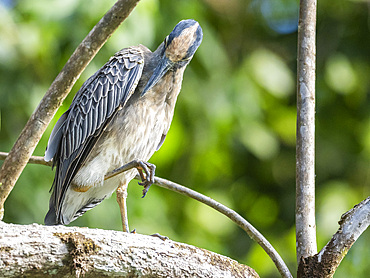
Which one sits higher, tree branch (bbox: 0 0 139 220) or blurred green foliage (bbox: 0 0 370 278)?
blurred green foliage (bbox: 0 0 370 278)

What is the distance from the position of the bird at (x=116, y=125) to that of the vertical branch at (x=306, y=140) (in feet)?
2.41

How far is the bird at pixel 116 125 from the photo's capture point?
11.8 ft

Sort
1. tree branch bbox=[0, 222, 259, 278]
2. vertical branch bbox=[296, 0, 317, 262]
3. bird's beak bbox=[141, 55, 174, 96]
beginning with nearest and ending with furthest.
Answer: tree branch bbox=[0, 222, 259, 278] < vertical branch bbox=[296, 0, 317, 262] < bird's beak bbox=[141, 55, 174, 96]

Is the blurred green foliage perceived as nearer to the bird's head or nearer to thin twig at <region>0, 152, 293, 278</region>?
the bird's head

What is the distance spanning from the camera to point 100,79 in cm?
384

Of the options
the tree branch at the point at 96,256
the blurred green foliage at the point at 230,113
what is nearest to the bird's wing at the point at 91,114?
the blurred green foliage at the point at 230,113

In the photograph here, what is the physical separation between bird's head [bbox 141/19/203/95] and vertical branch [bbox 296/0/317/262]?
0.65m

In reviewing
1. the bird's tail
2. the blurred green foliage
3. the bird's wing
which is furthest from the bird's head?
the blurred green foliage

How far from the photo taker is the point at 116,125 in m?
3.64

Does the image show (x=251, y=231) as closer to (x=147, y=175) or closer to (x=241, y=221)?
(x=241, y=221)

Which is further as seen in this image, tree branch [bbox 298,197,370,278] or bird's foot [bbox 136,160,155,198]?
bird's foot [bbox 136,160,155,198]

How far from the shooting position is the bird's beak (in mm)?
3547

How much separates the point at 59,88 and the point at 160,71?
80 cm

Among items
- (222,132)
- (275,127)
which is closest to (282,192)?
(275,127)
